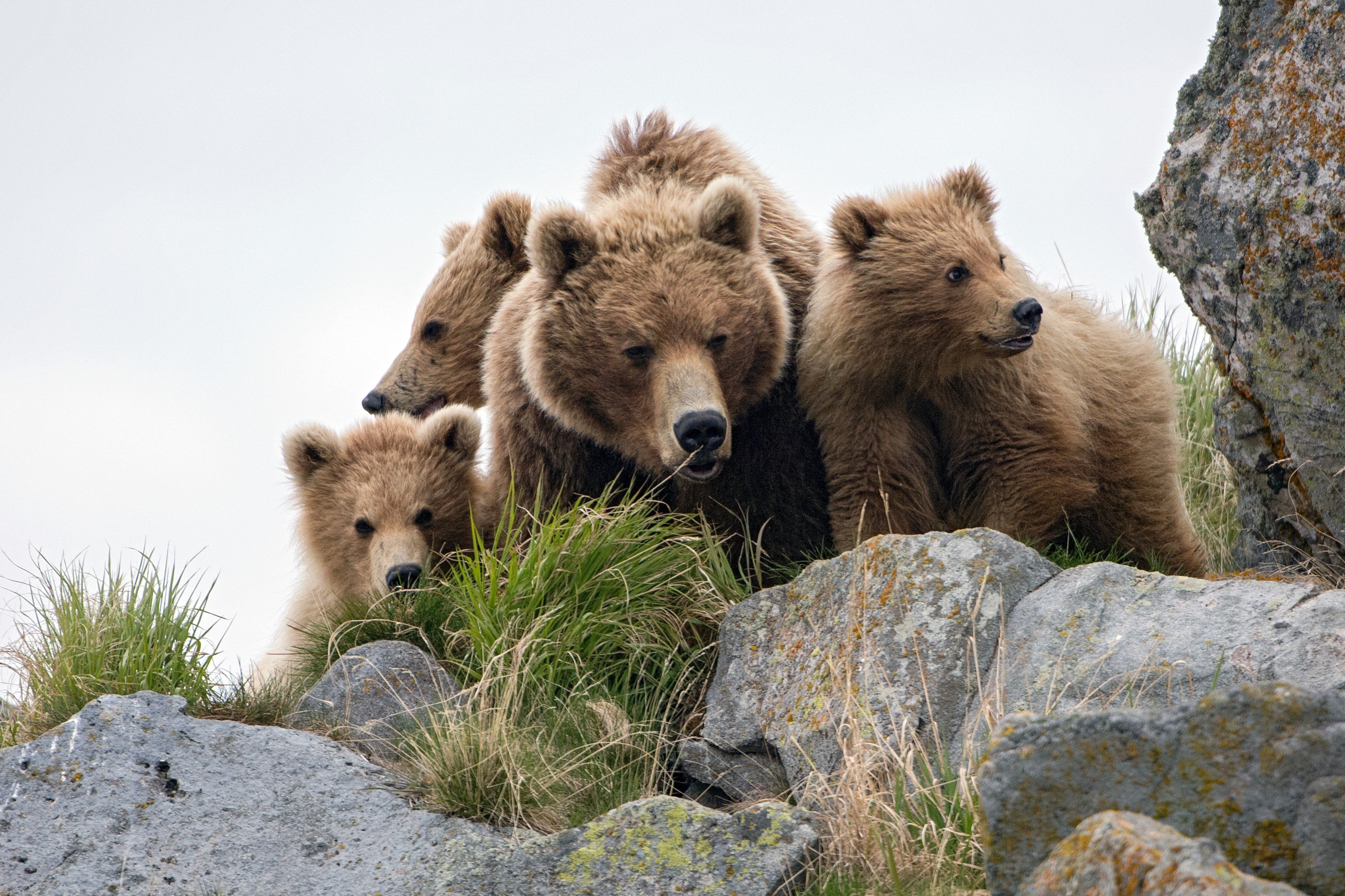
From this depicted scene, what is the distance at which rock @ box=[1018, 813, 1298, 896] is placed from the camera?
6.49 ft

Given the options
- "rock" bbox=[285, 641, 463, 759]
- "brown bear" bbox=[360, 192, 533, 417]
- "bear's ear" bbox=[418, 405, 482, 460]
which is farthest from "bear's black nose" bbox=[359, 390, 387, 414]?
"rock" bbox=[285, 641, 463, 759]

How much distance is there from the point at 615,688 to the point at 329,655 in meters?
1.29

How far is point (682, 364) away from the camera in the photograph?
4.71 meters

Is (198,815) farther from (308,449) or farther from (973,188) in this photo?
(973,188)

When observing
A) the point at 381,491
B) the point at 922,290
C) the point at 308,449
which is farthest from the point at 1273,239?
the point at 308,449

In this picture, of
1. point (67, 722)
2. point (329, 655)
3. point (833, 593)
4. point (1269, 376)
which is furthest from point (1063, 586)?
point (67, 722)

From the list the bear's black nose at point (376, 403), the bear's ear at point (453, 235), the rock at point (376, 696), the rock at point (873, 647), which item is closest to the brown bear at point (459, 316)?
the bear's black nose at point (376, 403)

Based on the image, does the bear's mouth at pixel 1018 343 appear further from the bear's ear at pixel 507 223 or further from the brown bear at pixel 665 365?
→ the bear's ear at pixel 507 223

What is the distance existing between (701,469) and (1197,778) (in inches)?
99.4

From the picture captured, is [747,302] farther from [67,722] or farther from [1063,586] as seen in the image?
[67,722]

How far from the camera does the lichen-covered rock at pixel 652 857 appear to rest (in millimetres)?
3371

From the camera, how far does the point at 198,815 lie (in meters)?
3.88

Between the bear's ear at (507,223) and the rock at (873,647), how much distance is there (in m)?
2.85

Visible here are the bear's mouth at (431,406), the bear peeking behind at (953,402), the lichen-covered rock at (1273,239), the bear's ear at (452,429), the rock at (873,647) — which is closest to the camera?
the rock at (873,647)
